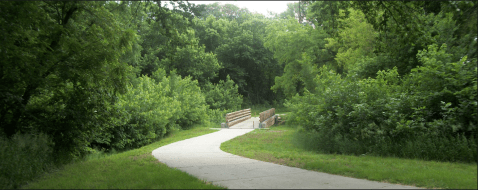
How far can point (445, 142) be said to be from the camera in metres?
7.76

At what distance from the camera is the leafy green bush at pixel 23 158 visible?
22.5 feet

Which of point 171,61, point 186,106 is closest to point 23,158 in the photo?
point 171,61

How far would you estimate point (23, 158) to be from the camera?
24.3 feet

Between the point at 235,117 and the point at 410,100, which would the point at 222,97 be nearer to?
the point at 235,117

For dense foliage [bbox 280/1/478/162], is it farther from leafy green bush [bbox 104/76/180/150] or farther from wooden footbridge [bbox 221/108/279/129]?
wooden footbridge [bbox 221/108/279/129]

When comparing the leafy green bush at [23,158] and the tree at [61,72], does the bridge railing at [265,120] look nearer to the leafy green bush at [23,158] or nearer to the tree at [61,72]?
the tree at [61,72]

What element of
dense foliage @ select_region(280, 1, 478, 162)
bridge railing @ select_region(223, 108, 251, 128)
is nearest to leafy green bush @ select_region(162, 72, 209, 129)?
bridge railing @ select_region(223, 108, 251, 128)

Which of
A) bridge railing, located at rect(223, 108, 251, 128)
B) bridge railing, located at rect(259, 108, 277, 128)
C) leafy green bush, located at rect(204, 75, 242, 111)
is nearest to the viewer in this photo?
bridge railing, located at rect(259, 108, 277, 128)

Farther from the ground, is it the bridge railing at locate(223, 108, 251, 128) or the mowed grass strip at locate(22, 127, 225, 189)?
the mowed grass strip at locate(22, 127, 225, 189)

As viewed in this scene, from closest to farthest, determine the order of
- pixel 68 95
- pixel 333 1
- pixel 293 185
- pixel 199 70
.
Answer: pixel 293 185
pixel 333 1
pixel 68 95
pixel 199 70

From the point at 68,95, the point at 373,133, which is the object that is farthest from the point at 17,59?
the point at 373,133

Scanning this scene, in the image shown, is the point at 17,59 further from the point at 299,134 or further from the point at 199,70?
the point at 199,70

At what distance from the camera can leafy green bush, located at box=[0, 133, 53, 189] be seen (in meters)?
6.86

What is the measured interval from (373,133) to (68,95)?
9.21m
